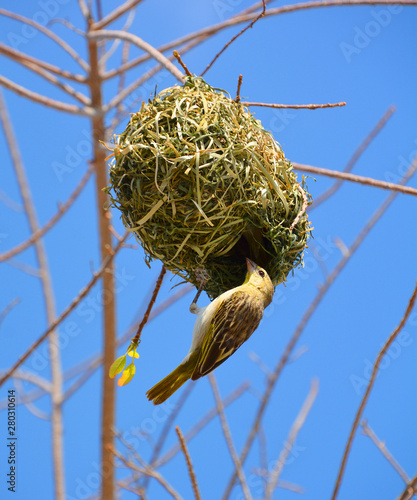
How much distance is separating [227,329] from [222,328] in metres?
0.02

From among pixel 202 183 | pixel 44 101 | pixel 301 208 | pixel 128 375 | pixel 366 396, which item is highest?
pixel 44 101

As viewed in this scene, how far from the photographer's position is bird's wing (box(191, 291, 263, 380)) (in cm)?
248

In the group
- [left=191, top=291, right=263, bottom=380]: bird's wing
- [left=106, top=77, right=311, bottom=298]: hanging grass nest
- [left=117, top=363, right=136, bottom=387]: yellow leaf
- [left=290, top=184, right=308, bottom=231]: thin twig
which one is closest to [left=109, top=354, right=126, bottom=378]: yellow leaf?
[left=117, top=363, right=136, bottom=387]: yellow leaf

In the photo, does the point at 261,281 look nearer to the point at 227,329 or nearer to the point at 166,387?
the point at 227,329

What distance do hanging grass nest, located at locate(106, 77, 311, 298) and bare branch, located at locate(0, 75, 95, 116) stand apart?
1.07 m

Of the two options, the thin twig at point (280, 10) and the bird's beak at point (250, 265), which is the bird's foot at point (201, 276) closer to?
the bird's beak at point (250, 265)

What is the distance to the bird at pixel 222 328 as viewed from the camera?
248 cm

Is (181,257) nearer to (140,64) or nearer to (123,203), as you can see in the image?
(123,203)

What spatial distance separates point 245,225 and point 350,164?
1.54 meters

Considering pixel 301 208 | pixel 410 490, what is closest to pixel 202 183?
pixel 301 208

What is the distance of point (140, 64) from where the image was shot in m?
3.80

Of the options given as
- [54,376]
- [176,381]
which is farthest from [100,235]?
[176,381]

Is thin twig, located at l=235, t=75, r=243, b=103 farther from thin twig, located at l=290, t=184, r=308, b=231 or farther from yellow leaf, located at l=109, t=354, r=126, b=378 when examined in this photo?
yellow leaf, located at l=109, t=354, r=126, b=378

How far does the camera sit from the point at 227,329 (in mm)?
2488
